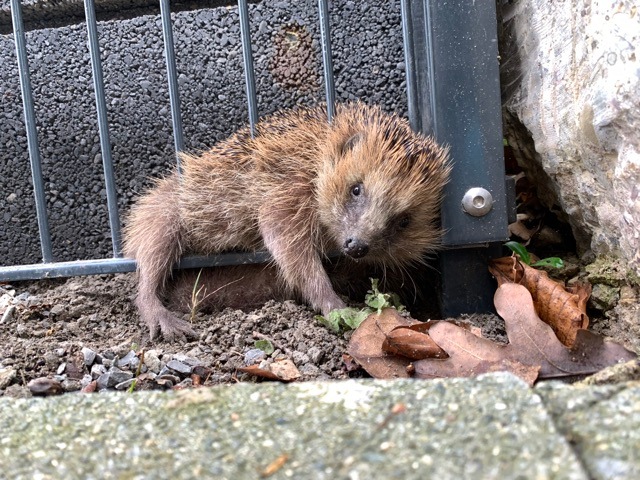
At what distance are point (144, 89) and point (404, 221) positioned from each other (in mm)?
2265

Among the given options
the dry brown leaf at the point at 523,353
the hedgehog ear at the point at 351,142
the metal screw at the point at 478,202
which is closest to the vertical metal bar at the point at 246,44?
the hedgehog ear at the point at 351,142

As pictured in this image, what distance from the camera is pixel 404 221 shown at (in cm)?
357

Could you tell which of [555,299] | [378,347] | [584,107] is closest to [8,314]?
[378,347]

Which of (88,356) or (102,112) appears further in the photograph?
(102,112)

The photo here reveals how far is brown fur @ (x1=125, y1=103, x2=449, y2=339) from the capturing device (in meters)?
3.41

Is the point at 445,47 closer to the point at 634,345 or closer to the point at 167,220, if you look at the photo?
the point at 634,345

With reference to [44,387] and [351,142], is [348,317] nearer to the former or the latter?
[351,142]

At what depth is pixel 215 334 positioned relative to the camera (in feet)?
9.89

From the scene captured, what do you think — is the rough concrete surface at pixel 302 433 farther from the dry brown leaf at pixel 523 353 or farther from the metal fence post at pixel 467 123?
the metal fence post at pixel 467 123

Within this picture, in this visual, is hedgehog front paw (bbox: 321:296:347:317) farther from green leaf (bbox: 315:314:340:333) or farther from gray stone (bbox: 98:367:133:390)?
gray stone (bbox: 98:367:133:390)

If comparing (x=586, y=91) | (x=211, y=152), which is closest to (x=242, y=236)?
(x=211, y=152)

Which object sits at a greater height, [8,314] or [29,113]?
[29,113]

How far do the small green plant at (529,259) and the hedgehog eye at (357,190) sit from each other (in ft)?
2.62

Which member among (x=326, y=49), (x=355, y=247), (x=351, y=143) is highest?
(x=326, y=49)
